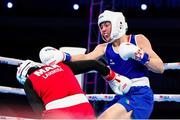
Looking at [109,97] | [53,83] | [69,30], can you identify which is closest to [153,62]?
[109,97]

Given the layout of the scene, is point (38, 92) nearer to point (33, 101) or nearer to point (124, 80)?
point (33, 101)

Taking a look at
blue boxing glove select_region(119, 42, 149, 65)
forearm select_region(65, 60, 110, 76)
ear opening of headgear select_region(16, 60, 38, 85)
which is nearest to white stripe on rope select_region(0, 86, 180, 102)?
blue boxing glove select_region(119, 42, 149, 65)

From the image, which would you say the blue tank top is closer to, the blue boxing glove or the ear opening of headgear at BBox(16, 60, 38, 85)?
the blue boxing glove

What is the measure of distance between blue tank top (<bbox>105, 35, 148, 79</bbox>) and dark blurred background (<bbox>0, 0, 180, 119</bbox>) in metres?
5.08

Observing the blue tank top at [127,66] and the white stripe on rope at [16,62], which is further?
the white stripe on rope at [16,62]

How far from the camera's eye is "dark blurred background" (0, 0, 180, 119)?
8.49 metres

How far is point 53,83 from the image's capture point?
238 centimetres

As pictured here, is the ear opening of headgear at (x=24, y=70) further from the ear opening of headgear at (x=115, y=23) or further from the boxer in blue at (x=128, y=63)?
the ear opening of headgear at (x=115, y=23)

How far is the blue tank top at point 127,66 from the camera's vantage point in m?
2.99

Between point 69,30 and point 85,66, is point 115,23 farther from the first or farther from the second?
point 69,30

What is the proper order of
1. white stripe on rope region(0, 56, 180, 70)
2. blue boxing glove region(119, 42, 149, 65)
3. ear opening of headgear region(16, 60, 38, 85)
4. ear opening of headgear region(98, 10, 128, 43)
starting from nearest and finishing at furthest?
ear opening of headgear region(16, 60, 38, 85), blue boxing glove region(119, 42, 149, 65), ear opening of headgear region(98, 10, 128, 43), white stripe on rope region(0, 56, 180, 70)

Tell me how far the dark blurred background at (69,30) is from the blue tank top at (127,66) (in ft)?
16.7

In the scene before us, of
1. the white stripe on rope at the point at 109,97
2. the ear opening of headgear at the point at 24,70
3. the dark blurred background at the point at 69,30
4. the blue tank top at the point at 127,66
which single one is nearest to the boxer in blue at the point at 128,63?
the blue tank top at the point at 127,66

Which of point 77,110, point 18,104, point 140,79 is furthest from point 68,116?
point 18,104
